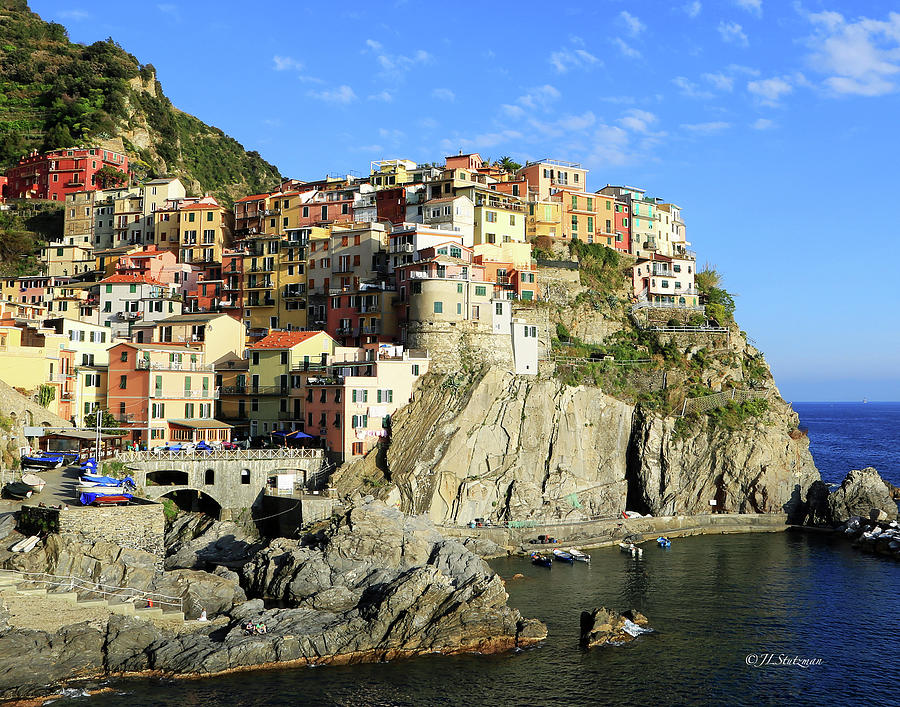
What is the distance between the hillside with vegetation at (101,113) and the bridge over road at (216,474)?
7152cm

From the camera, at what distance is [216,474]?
7206 cm

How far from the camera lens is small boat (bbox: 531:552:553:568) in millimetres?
71625

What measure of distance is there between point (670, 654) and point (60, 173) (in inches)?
4088

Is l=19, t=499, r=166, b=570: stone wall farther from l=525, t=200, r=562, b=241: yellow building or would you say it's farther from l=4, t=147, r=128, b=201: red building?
l=4, t=147, r=128, b=201: red building

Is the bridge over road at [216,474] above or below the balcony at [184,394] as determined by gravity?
below

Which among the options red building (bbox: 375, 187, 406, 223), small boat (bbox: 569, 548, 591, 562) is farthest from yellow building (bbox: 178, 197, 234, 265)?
small boat (bbox: 569, 548, 591, 562)

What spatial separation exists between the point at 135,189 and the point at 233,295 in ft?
87.9

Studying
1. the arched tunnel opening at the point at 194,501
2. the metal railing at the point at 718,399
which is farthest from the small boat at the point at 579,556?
the arched tunnel opening at the point at 194,501

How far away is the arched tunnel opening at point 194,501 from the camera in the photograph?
73.4 m

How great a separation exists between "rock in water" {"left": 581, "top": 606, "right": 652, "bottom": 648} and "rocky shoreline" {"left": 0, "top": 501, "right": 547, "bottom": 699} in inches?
103

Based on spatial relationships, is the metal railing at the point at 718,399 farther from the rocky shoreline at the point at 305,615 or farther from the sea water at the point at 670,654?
the rocky shoreline at the point at 305,615

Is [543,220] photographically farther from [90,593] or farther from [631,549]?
[90,593]

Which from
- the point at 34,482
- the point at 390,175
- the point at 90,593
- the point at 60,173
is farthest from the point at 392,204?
the point at 90,593

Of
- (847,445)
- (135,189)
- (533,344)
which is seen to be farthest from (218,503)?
(847,445)
